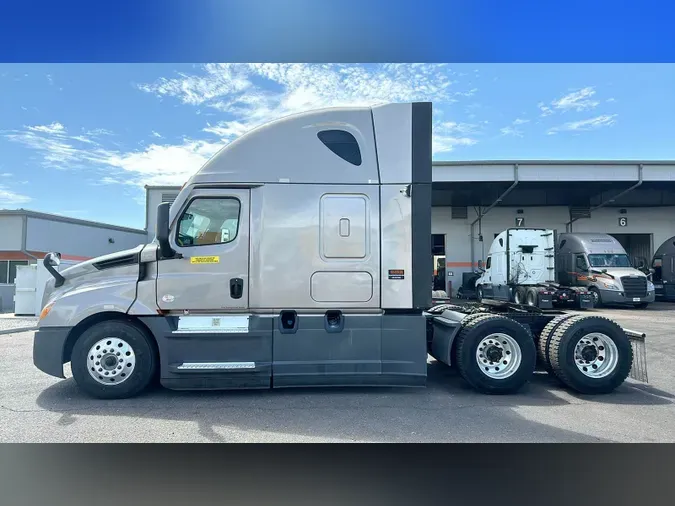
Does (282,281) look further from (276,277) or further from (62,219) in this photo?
(62,219)

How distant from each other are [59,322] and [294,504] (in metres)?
3.97

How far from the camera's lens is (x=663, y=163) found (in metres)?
22.2

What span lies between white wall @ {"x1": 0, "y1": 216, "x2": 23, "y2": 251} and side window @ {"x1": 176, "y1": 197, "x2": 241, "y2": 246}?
2395 cm

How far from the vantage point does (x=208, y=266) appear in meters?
5.46

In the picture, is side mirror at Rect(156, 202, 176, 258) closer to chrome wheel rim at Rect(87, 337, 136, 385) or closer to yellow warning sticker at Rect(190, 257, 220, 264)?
yellow warning sticker at Rect(190, 257, 220, 264)

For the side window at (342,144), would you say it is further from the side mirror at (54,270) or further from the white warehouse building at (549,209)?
the white warehouse building at (549,209)

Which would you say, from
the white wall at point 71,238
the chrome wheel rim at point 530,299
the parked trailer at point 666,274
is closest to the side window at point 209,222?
the chrome wheel rim at point 530,299

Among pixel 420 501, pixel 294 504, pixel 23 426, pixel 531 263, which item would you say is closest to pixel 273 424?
pixel 294 504

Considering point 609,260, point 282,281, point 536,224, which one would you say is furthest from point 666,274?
point 282,281

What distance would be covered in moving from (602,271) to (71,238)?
29.9 metres

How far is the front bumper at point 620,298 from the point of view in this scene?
61.9 ft

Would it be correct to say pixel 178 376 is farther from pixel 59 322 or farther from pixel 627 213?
pixel 627 213

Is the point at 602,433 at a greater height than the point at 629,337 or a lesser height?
lesser

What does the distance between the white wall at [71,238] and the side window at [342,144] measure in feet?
81.9
